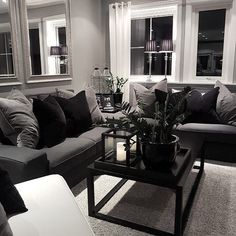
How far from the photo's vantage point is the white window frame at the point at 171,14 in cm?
403

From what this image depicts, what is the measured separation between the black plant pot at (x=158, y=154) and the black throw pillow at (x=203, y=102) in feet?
5.37

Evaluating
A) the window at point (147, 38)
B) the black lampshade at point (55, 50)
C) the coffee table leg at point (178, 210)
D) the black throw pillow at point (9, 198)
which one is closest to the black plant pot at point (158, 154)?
the coffee table leg at point (178, 210)

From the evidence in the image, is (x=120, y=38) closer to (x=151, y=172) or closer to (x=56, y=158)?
(x=56, y=158)

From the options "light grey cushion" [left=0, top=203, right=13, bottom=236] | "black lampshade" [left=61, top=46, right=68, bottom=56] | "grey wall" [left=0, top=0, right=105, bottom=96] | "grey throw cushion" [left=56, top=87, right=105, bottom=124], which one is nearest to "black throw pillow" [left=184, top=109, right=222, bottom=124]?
"grey throw cushion" [left=56, top=87, right=105, bottom=124]

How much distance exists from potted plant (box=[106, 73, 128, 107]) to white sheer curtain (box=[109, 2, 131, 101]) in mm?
95

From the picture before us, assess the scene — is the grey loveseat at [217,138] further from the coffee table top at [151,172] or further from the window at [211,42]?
the window at [211,42]

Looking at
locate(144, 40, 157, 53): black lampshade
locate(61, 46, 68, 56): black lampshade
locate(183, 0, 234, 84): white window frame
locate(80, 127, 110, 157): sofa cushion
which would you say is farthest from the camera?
locate(144, 40, 157, 53): black lampshade

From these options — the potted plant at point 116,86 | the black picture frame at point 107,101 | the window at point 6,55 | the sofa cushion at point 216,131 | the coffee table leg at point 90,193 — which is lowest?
the coffee table leg at point 90,193

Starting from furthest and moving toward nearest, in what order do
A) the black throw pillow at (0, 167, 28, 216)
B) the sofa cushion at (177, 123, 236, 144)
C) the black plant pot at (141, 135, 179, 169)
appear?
the sofa cushion at (177, 123, 236, 144)
the black plant pot at (141, 135, 179, 169)
the black throw pillow at (0, 167, 28, 216)

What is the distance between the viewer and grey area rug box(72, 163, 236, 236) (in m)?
1.87

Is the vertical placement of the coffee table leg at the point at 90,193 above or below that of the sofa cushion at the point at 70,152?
below

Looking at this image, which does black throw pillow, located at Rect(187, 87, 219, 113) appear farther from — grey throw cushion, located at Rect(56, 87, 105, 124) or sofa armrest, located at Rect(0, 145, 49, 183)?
sofa armrest, located at Rect(0, 145, 49, 183)

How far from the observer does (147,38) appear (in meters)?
4.46

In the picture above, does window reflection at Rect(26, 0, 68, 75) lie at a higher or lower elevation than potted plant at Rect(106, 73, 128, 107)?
higher
